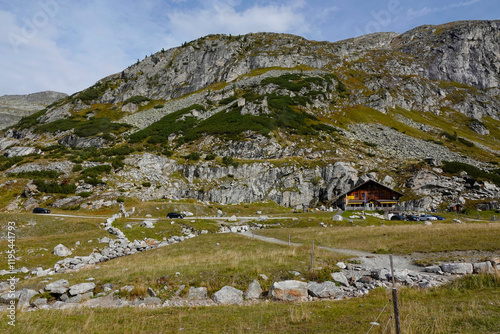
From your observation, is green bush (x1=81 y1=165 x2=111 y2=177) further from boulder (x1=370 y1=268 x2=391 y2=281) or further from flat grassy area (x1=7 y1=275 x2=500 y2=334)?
boulder (x1=370 y1=268 x2=391 y2=281)

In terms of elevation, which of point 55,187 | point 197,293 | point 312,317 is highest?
point 55,187

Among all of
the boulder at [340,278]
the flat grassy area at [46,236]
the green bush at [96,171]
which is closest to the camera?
the boulder at [340,278]

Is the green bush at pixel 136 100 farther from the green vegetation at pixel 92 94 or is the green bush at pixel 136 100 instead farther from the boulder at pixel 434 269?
the boulder at pixel 434 269

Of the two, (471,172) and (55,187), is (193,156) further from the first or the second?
(471,172)

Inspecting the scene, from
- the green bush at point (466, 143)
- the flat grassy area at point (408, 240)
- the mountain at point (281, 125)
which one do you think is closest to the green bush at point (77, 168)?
the mountain at point (281, 125)

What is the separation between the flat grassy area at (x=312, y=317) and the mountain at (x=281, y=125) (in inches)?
2084

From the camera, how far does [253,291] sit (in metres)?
14.4

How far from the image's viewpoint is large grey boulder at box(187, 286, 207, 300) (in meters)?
14.7

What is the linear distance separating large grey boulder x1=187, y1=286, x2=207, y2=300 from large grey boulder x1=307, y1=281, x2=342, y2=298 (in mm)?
5856

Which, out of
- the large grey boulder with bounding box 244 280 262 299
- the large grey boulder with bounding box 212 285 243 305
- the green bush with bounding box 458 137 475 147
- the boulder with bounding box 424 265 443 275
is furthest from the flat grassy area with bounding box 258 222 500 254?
the green bush with bounding box 458 137 475 147

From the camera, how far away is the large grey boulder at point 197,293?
14.7 metres

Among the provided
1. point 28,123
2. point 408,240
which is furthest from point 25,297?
point 28,123

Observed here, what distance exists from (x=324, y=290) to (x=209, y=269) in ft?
26.7

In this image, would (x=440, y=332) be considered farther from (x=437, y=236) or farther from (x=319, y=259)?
(x=437, y=236)
